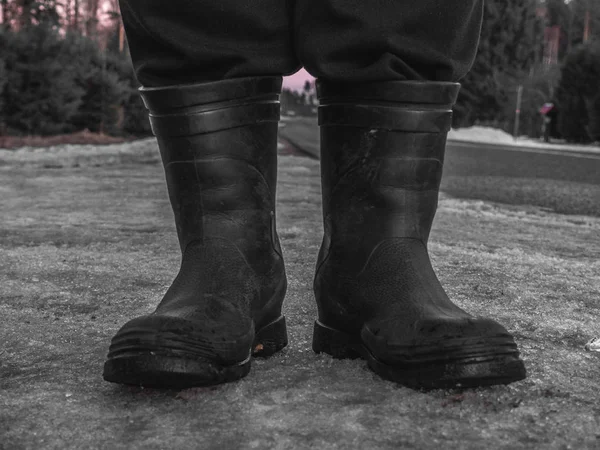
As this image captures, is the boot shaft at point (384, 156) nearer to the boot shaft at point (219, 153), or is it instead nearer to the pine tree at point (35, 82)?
the boot shaft at point (219, 153)

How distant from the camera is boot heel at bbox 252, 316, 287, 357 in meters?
1.25

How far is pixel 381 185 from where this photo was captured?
49.8 inches

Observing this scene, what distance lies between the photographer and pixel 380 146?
126 cm

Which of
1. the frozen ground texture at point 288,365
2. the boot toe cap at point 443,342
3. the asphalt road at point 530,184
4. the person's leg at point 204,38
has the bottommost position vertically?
the asphalt road at point 530,184

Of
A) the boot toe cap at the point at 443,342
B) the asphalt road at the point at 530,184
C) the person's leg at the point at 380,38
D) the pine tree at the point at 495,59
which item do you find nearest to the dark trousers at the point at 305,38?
the person's leg at the point at 380,38

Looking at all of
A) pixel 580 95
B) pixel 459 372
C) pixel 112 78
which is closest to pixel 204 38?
pixel 459 372

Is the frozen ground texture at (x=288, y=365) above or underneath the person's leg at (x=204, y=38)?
underneath

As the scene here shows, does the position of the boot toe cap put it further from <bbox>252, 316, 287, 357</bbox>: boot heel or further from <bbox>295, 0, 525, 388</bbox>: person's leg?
<bbox>252, 316, 287, 357</bbox>: boot heel

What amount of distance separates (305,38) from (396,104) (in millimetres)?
179

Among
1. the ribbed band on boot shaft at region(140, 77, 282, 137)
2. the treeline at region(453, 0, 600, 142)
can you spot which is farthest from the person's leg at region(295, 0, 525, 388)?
the treeline at region(453, 0, 600, 142)

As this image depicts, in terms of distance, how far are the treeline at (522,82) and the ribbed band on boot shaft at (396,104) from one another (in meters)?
18.7

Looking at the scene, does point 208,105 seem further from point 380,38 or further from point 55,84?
point 55,84

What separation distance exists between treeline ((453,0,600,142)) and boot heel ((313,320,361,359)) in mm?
18733

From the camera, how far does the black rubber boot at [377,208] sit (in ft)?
4.01
